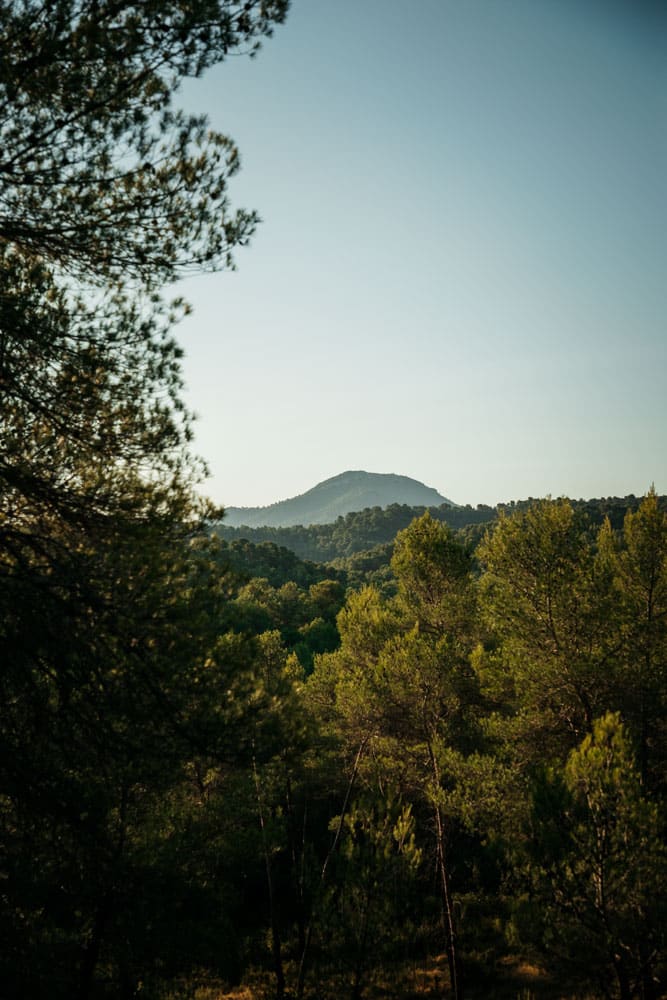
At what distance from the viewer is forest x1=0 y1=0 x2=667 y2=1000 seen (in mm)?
4727

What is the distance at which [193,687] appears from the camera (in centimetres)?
569

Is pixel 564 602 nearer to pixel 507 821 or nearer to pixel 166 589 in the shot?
pixel 507 821

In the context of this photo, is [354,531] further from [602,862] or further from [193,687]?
[193,687]

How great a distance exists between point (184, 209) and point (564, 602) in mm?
10018

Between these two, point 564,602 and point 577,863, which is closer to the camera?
point 577,863

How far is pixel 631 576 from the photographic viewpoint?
1228 cm

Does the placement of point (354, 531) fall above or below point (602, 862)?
above

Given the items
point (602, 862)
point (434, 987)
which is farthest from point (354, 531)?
point (602, 862)

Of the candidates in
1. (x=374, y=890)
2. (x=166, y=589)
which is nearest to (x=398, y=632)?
(x=374, y=890)

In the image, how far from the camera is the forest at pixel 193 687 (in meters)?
4.73

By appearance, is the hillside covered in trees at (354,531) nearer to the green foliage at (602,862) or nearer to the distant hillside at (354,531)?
the distant hillside at (354,531)

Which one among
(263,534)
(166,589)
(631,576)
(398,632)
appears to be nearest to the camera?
(166,589)

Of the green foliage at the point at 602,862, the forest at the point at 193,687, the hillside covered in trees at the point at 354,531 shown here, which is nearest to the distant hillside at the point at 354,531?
the hillside covered in trees at the point at 354,531

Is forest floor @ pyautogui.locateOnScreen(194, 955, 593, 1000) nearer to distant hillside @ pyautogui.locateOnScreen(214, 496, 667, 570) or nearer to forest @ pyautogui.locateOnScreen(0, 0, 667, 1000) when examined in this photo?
forest @ pyautogui.locateOnScreen(0, 0, 667, 1000)
